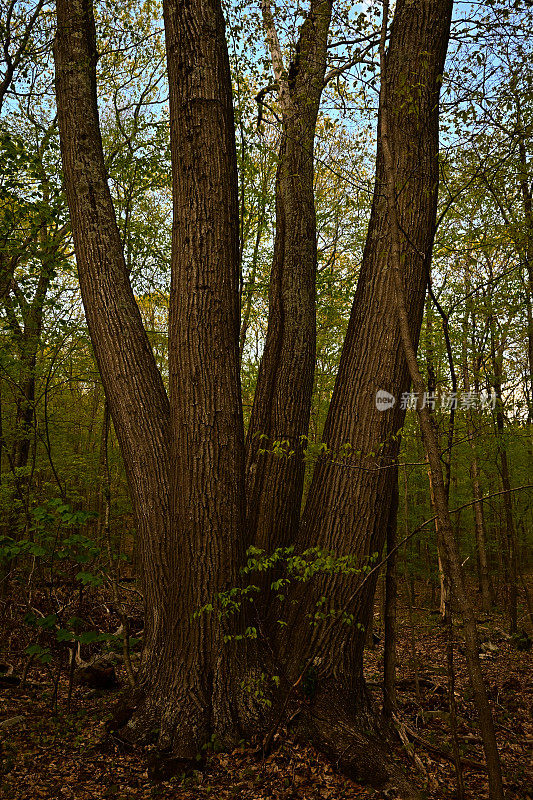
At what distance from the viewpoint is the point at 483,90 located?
3.39 meters

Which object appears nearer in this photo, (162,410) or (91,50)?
(162,410)

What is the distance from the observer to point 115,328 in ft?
11.7

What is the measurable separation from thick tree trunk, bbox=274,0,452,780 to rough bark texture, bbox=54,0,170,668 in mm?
1069

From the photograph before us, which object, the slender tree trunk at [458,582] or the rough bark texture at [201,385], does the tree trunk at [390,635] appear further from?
the slender tree trunk at [458,582]

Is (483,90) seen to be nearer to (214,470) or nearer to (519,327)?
(214,470)

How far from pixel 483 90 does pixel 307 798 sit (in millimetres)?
4517

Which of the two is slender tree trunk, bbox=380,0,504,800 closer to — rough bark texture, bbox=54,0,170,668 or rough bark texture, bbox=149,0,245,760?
rough bark texture, bbox=149,0,245,760

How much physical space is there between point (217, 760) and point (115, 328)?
2.84 meters

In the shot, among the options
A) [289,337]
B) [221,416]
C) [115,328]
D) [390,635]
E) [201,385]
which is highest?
[289,337]

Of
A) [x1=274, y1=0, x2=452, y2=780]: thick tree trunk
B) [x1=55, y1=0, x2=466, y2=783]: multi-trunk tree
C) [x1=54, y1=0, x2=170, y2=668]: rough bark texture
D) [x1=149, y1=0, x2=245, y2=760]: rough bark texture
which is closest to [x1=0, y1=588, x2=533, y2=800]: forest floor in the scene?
[x1=55, y1=0, x2=466, y2=783]: multi-trunk tree

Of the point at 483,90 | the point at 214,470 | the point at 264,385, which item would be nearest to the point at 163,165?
the point at 264,385

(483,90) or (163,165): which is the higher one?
(163,165)

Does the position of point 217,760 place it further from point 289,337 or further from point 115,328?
point 289,337

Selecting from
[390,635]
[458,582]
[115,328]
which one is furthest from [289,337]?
[458,582]
